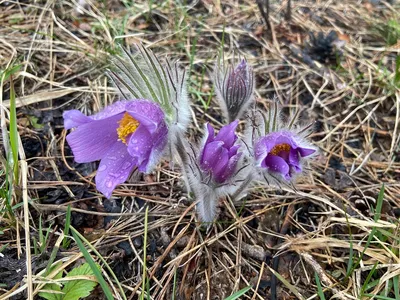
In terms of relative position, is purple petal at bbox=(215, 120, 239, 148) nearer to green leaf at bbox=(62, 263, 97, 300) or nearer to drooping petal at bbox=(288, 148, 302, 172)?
drooping petal at bbox=(288, 148, 302, 172)

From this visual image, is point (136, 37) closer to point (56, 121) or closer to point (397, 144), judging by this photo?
point (56, 121)

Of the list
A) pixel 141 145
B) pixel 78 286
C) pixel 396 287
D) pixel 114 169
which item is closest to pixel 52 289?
pixel 78 286

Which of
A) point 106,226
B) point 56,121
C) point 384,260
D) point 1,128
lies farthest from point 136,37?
point 384,260

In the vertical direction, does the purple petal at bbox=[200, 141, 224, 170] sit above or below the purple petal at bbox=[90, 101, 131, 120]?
below

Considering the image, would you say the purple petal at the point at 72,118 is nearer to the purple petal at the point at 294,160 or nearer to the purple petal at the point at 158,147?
the purple petal at the point at 158,147

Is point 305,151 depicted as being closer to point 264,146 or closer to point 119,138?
point 264,146

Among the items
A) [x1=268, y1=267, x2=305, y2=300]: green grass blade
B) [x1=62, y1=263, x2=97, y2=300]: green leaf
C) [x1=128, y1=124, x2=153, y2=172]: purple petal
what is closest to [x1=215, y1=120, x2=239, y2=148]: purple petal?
[x1=128, y1=124, x2=153, y2=172]: purple petal
